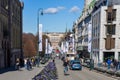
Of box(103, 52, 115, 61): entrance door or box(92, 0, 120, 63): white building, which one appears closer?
box(92, 0, 120, 63): white building

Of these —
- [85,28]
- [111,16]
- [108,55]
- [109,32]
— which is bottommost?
[108,55]

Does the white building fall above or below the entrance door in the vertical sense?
above

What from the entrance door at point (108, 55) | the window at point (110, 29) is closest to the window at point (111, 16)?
the window at point (110, 29)

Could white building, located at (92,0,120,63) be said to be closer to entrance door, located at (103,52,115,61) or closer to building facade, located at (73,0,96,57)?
entrance door, located at (103,52,115,61)

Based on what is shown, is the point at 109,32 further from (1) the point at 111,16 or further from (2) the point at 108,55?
(2) the point at 108,55

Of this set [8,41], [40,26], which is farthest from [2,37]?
[40,26]

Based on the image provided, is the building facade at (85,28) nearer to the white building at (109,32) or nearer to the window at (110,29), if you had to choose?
the white building at (109,32)

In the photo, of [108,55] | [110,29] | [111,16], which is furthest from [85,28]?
[111,16]

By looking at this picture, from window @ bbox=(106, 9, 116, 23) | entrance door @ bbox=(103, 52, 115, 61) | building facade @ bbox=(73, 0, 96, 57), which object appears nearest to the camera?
window @ bbox=(106, 9, 116, 23)

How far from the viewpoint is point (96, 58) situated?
255 feet

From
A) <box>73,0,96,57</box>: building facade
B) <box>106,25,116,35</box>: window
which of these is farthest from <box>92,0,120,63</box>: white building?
<box>73,0,96,57</box>: building facade

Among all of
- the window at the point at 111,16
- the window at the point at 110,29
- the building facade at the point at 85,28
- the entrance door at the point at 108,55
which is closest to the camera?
the window at the point at 111,16

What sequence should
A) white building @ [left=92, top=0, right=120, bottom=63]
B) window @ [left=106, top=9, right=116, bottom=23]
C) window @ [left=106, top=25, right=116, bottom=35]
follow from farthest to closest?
1. window @ [left=106, top=25, right=116, bottom=35]
2. window @ [left=106, top=9, right=116, bottom=23]
3. white building @ [left=92, top=0, right=120, bottom=63]

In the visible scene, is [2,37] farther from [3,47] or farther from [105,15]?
[105,15]
